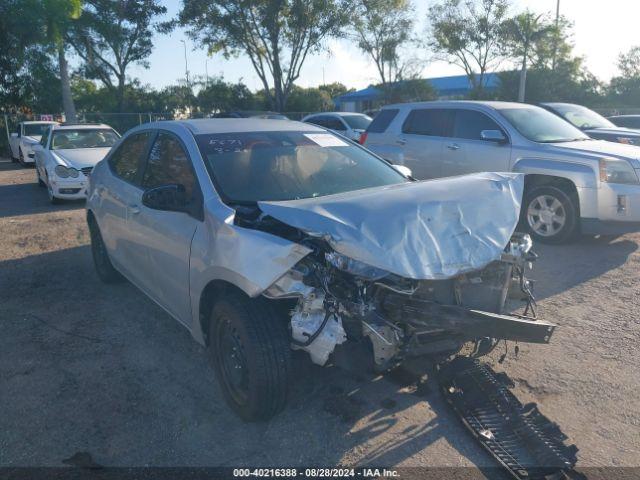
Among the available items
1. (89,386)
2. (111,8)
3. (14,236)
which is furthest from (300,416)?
(111,8)

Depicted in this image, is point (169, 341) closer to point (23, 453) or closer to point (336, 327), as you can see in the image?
point (23, 453)

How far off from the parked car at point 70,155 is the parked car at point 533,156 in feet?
18.4

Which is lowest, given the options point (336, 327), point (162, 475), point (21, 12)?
point (162, 475)

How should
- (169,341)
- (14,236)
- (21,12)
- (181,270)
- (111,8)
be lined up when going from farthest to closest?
(111,8)
(21,12)
(14,236)
(169,341)
(181,270)

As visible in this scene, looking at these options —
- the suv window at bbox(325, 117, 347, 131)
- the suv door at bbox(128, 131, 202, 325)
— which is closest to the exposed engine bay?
the suv door at bbox(128, 131, 202, 325)

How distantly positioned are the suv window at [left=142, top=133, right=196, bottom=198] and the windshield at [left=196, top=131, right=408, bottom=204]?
18 centimetres

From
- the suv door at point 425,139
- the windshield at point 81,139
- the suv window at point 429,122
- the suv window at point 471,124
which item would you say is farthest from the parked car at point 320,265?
the windshield at point 81,139

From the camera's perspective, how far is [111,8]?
102 feet

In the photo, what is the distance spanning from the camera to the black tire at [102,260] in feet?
18.3

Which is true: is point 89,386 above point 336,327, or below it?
below

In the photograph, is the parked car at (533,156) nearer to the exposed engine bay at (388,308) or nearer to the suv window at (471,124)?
the suv window at (471,124)

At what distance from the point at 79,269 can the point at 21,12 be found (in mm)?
22971

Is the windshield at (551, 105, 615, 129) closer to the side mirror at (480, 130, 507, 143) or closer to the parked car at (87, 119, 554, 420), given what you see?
the side mirror at (480, 130, 507, 143)

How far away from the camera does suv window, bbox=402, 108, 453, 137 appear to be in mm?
8500
